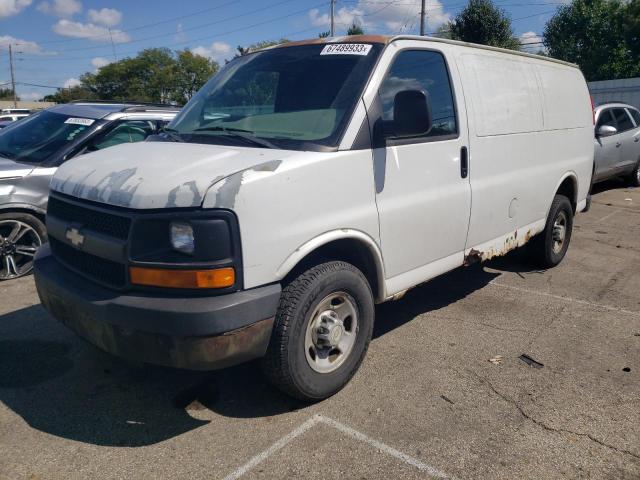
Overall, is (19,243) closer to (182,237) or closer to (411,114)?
(182,237)

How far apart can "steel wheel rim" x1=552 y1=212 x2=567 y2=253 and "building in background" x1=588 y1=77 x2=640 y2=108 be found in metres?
15.1

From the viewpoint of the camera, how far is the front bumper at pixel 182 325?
264 centimetres

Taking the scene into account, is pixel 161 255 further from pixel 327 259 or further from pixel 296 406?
pixel 296 406

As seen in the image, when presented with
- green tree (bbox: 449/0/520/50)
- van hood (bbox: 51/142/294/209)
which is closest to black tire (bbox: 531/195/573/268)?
van hood (bbox: 51/142/294/209)

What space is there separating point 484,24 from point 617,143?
16869 mm

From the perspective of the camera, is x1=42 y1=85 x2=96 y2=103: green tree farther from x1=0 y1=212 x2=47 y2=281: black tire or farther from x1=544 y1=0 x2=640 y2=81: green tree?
x1=0 y1=212 x2=47 y2=281: black tire

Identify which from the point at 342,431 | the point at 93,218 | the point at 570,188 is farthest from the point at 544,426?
the point at 570,188

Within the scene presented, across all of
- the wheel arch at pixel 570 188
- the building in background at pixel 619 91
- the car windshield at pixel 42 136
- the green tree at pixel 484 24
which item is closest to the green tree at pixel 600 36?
the green tree at pixel 484 24

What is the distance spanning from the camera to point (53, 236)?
3.48 m

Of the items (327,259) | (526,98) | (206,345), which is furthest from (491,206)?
(206,345)

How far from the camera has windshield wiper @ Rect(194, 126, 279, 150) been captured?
3265mm

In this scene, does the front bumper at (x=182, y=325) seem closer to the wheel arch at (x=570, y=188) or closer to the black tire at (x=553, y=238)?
the black tire at (x=553, y=238)

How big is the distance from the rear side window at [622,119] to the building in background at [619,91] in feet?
27.5

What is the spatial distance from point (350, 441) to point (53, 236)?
223cm
